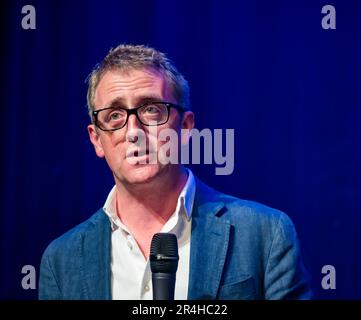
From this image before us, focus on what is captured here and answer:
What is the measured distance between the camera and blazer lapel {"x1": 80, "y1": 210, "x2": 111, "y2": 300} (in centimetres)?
267

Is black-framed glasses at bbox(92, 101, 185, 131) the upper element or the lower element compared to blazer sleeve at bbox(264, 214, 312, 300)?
upper

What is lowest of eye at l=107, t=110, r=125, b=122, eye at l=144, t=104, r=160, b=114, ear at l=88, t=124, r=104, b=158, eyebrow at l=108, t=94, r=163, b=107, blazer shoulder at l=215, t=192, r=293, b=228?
blazer shoulder at l=215, t=192, r=293, b=228

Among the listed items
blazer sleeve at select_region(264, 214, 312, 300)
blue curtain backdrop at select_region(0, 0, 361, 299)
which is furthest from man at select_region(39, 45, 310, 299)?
blue curtain backdrop at select_region(0, 0, 361, 299)

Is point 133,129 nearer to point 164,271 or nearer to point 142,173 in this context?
point 142,173

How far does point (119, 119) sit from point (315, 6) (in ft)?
3.29

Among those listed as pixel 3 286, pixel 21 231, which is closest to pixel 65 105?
pixel 21 231

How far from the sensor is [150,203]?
2.77m

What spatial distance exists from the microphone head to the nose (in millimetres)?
670

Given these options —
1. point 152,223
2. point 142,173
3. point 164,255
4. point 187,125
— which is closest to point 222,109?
Result: point 187,125

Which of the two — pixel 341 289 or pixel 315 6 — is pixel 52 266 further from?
pixel 315 6

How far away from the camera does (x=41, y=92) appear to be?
296 centimetres

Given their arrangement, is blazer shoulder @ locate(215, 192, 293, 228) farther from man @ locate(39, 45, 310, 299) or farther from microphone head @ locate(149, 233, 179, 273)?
microphone head @ locate(149, 233, 179, 273)

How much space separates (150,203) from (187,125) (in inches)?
14.1

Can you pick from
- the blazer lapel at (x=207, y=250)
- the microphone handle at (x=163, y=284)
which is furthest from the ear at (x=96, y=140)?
the microphone handle at (x=163, y=284)
